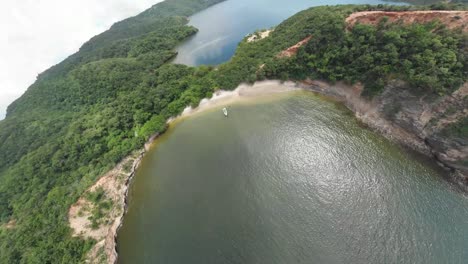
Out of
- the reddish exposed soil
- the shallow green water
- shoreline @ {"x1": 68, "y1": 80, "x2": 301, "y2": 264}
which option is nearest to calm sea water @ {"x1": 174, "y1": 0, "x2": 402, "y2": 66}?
shoreline @ {"x1": 68, "y1": 80, "x2": 301, "y2": 264}

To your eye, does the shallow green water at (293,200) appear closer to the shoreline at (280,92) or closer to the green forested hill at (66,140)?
the shoreline at (280,92)

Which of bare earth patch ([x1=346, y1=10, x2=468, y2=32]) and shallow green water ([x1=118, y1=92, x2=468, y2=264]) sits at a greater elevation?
bare earth patch ([x1=346, y1=10, x2=468, y2=32])

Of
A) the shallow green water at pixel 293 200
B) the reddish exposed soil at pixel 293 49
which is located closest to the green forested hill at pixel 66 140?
the shallow green water at pixel 293 200

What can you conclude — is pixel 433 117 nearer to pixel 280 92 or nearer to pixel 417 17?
pixel 417 17

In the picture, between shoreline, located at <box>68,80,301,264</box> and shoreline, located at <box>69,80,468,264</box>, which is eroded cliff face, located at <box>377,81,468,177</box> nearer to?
shoreline, located at <box>69,80,468,264</box>

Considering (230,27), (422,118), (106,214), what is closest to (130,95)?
(106,214)

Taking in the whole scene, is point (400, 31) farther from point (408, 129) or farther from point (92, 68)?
point (92, 68)
